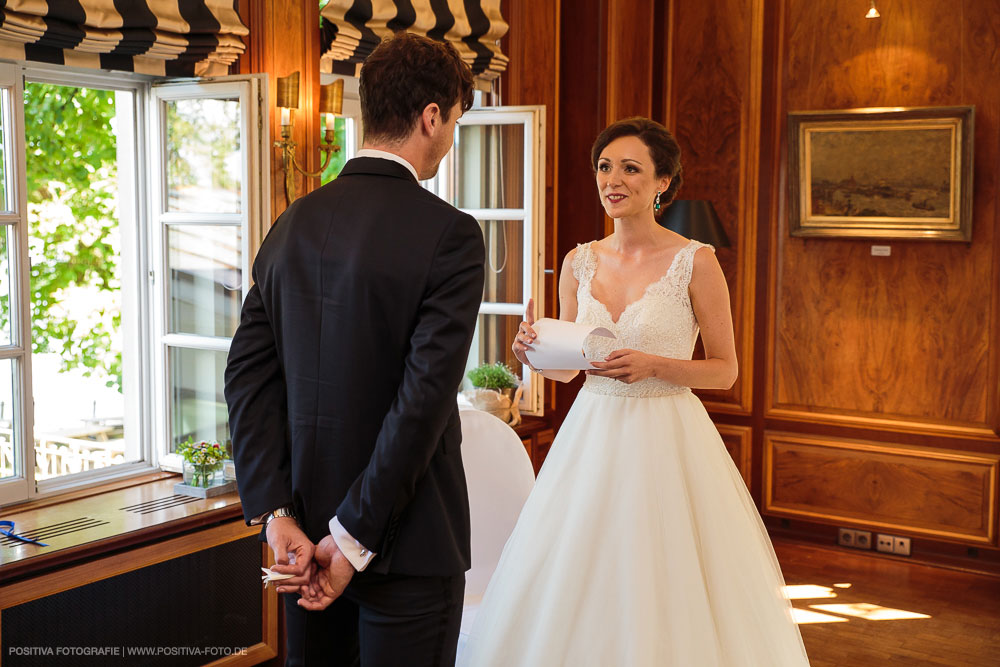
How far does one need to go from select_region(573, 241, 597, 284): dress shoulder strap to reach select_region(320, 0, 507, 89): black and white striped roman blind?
4.13 ft

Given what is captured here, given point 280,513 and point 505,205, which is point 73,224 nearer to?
point 505,205

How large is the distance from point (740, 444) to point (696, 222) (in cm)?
129

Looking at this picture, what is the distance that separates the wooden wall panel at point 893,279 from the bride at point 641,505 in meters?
2.37

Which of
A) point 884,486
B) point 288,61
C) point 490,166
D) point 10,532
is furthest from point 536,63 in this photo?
point 10,532

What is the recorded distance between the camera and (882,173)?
174 inches

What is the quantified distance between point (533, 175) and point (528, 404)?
1.00 meters

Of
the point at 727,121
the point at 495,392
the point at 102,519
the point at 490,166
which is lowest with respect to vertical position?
the point at 102,519

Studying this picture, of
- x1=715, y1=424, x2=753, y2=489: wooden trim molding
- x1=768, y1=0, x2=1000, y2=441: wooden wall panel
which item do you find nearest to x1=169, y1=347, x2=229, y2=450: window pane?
x1=715, y1=424, x2=753, y2=489: wooden trim molding

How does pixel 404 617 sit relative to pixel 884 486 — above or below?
above

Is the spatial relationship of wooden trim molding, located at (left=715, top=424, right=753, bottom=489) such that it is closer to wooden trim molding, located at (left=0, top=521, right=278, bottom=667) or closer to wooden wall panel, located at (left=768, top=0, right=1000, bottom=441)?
wooden wall panel, located at (left=768, top=0, right=1000, bottom=441)

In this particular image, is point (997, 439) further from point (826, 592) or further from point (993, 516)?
point (826, 592)

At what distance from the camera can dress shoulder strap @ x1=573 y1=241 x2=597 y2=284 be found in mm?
2604

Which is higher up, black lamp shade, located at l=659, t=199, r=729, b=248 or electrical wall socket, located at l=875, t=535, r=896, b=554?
black lamp shade, located at l=659, t=199, r=729, b=248

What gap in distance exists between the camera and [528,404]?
419cm
